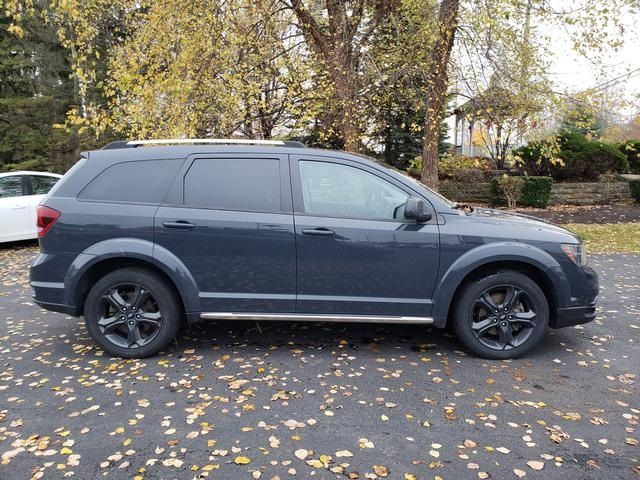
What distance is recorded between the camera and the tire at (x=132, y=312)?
13.8 ft

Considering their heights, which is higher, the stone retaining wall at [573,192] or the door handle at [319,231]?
the door handle at [319,231]

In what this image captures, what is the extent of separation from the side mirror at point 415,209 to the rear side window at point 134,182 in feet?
6.62

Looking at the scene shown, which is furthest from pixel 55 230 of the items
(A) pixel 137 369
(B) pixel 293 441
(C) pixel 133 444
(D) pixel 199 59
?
(D) pixel 199 59

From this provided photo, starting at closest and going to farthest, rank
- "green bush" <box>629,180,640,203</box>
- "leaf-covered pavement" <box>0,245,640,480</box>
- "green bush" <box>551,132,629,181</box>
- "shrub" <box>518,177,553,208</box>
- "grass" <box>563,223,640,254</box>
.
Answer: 1. "leaf-covered pavement" <box>0,245,640,480</box>
2. "grass" <box>563,223,640,254</box>
3. "shrub" <box>518,177,553,208</box>
4. "green bush" <box>629,180,640,203</box>
5. "green bush" <box>551,132,629,181</box>

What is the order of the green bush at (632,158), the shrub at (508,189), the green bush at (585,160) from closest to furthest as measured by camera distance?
the shrub at (508,189)
the green bush at (585,160)
the green bush at (632,158)

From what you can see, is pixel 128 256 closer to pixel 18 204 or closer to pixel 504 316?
pixel 504 316

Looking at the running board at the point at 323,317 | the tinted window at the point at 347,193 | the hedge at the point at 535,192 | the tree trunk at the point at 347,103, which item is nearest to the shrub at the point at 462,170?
the hedge at the point at 535,192

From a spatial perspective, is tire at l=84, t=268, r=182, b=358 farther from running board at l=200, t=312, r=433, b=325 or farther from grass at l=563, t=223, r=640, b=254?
grass at l=563, t=223, r=640, b=254

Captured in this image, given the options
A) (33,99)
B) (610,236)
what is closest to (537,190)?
(610,236)

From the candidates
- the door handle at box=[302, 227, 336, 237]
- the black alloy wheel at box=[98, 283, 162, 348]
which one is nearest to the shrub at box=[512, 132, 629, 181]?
the door handle at box=[302, 227, 336, 237]

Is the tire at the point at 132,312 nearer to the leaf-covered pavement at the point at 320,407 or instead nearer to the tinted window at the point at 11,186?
the leaf-covered pavement at the point at 320,407

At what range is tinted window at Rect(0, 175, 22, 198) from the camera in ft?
30.7

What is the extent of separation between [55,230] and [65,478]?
2.22m

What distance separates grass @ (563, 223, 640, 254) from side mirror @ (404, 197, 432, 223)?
6.46 meters
